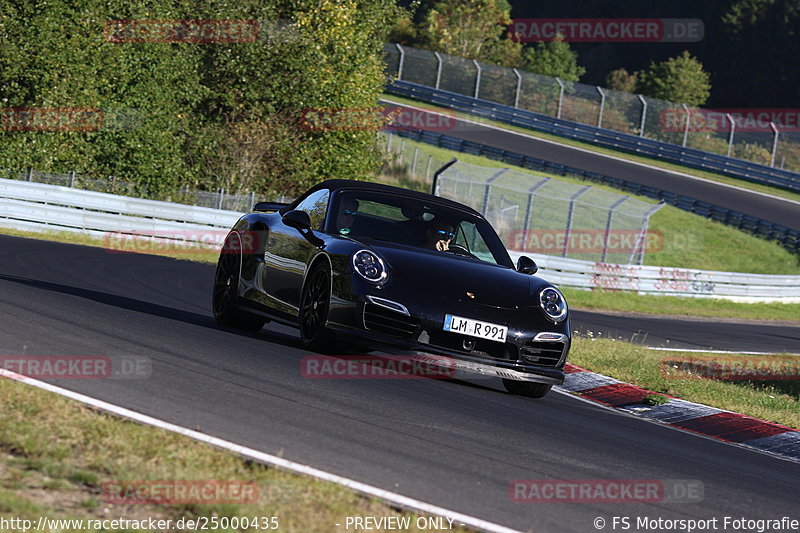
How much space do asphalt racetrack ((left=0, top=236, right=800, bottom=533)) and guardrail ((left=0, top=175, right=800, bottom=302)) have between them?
12.8 m

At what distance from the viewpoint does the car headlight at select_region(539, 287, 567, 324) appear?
29.1ft

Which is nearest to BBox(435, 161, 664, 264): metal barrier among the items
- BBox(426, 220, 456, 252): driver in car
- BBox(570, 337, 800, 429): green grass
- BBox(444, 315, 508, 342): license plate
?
BBox(570, 337, 800, 429): green grass

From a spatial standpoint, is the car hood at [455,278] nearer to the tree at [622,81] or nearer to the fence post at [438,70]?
the fence post at [438,70]

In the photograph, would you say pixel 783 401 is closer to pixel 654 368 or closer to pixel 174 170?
pixel 654 368

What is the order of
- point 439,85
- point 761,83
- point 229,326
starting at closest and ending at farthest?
point 229,326
point 439,85
point 761,83

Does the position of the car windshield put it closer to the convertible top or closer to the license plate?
the convertible top

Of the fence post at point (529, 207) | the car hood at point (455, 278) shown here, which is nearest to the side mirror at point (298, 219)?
the car hood at point (455, 278)

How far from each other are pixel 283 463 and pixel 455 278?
360 centimetres

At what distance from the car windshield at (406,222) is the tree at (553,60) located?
72.4m

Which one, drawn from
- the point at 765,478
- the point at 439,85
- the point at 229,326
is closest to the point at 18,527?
the point at 765,478

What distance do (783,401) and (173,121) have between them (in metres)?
21.5

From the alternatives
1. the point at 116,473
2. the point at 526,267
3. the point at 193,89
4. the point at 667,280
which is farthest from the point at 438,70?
the point at 116,473

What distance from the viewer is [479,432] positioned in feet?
22.6

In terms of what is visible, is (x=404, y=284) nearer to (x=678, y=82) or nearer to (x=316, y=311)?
(x=316, y=311)
